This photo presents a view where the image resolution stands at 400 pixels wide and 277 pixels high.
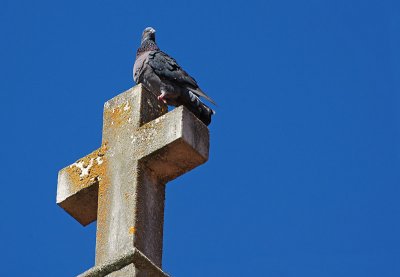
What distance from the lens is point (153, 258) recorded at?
18.7 feet

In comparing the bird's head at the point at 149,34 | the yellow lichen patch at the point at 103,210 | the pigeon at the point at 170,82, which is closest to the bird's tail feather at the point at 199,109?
the pigeon at the point at 170,82

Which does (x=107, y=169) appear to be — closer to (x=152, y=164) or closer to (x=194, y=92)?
(x=152, y=164)

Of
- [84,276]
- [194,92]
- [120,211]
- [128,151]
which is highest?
[194,92]

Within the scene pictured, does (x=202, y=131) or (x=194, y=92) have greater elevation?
(x=194, y=92)

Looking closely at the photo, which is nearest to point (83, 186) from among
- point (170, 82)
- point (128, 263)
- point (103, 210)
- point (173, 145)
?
point (103, 210)

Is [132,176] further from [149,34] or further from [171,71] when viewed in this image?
[149,34]

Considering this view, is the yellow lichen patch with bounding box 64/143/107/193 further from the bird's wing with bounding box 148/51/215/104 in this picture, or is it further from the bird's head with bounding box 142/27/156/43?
the bird's head with bounding box 142/27/156/43

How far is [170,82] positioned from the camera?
9.09 m

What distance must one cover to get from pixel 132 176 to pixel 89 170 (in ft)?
1.30

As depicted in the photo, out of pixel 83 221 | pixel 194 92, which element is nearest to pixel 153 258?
pixel 83 221

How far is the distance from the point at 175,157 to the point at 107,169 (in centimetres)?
41

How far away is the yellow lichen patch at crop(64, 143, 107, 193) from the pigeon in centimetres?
218

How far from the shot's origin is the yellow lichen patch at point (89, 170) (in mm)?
6203

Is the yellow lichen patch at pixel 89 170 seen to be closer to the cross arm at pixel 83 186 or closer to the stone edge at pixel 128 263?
the cross arm at pixel 83 186
